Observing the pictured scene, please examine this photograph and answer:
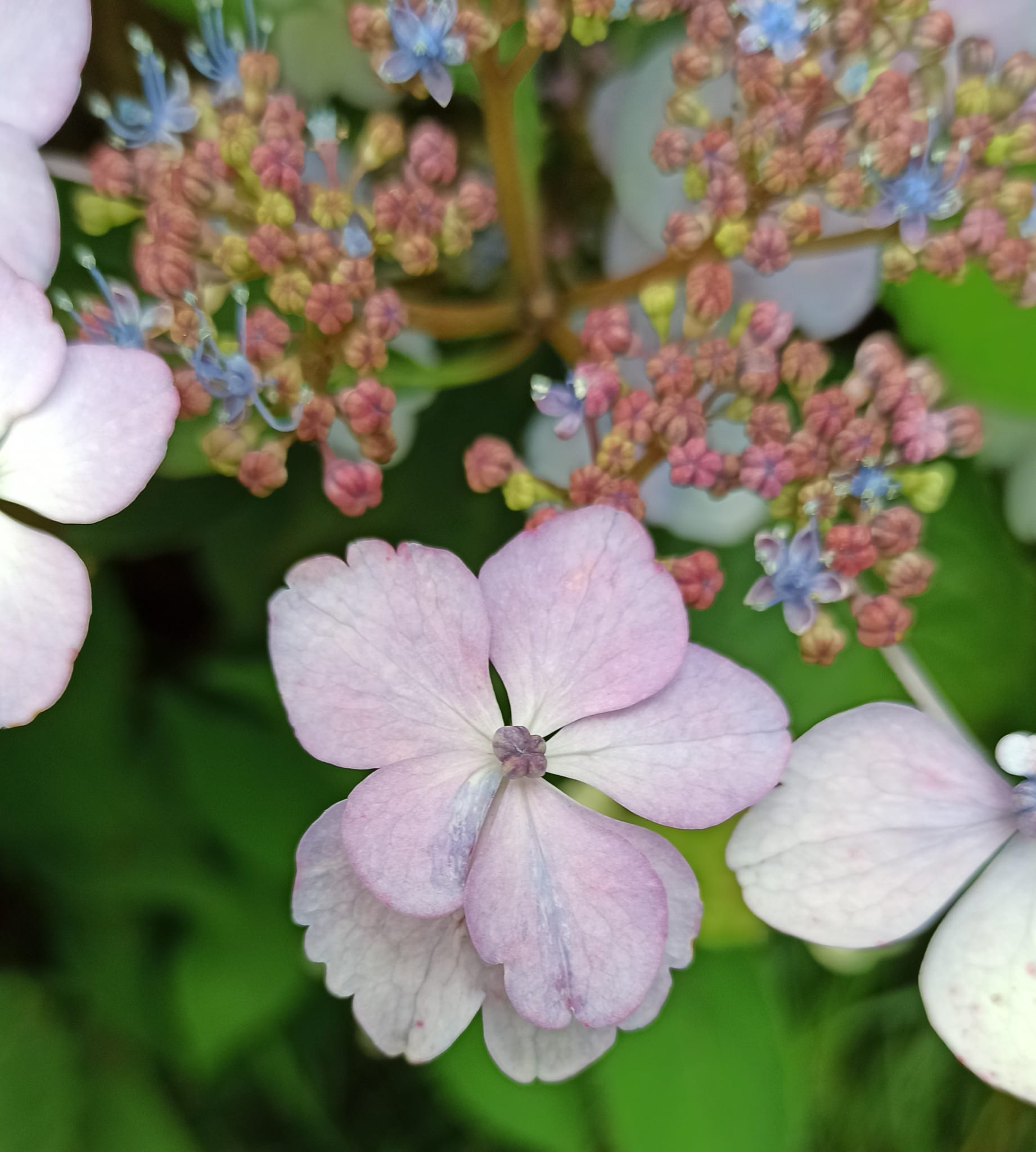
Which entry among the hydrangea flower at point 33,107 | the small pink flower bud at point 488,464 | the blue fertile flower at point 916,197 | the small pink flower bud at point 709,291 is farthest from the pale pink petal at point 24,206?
the blue fertile flower at point 916,197

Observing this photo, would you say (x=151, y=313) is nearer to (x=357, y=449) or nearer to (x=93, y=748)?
(x=357, y=449)

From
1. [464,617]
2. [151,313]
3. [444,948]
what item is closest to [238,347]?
[151,313]

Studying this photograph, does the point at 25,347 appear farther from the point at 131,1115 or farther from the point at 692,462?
the point at 131,1115

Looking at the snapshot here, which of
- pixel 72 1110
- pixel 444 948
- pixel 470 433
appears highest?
pixel 470 433

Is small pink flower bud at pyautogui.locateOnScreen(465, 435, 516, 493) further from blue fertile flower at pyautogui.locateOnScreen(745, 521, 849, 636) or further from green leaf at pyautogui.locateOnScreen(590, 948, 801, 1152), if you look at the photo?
green leaf at pyautogui.locateOnScreen(590, 948, 801, 1152)

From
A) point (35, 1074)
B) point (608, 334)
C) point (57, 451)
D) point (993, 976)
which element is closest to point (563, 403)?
point (608, 334)

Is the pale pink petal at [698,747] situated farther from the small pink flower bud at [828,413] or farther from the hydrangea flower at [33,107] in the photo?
the hydrangea flower at [33,107]
